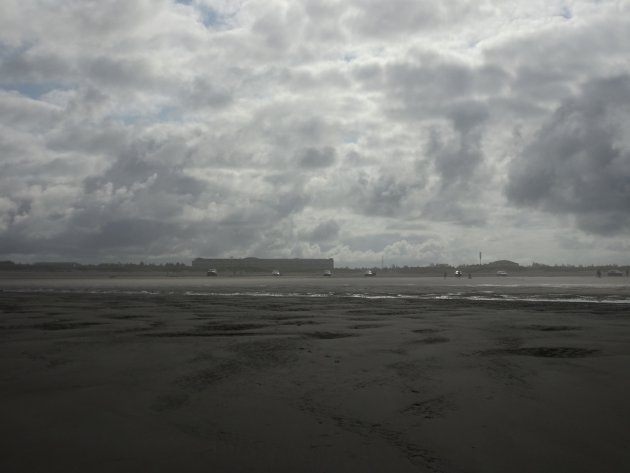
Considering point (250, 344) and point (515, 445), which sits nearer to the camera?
point (515, 445)

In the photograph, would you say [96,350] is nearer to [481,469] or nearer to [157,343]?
[157,343]

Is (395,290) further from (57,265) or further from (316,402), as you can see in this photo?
(57,265)

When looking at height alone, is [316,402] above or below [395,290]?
above

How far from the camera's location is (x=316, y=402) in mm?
6695

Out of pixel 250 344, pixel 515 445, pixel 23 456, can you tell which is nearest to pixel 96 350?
pixel 250 344

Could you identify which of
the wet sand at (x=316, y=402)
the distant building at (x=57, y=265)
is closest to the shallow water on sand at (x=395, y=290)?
the wet sand at (x=316, y=402)

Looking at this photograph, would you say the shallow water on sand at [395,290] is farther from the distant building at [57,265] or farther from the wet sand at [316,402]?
the distant building at [57,265]

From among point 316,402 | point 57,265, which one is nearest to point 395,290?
point 316,402

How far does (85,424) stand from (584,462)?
16.6ft

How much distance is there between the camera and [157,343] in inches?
460

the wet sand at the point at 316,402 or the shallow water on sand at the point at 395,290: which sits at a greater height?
the wet sand at the point at 316,402

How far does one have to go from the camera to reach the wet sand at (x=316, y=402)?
4809 millimetres

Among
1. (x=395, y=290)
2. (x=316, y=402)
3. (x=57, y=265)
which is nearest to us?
(x=316, y=402)

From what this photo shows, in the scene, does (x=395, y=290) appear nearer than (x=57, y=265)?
Yes
